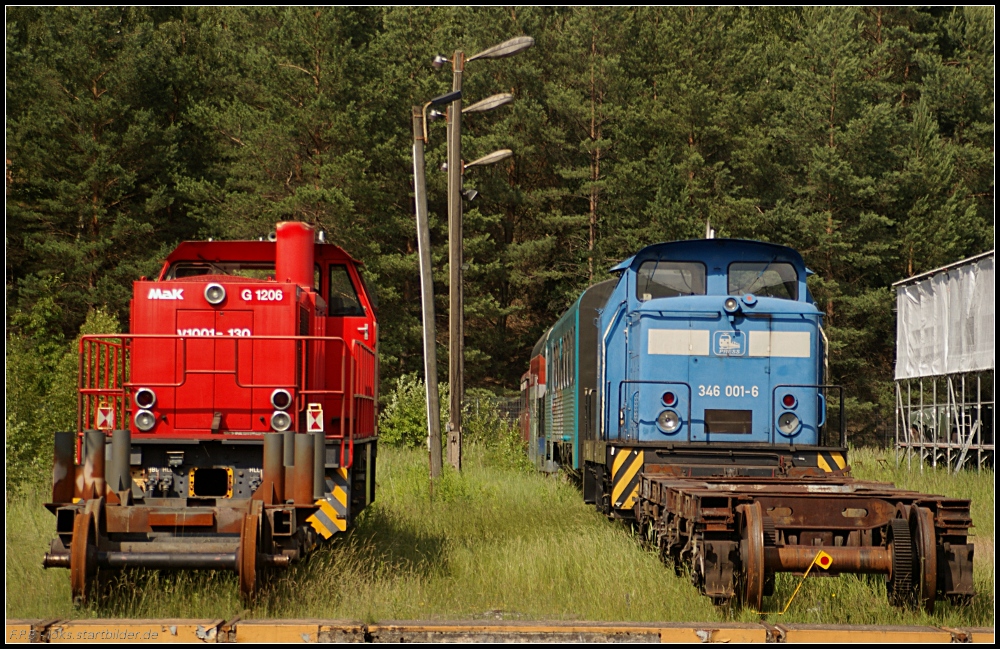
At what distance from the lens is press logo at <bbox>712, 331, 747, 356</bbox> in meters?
11.0

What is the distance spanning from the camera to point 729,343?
11.0 meters

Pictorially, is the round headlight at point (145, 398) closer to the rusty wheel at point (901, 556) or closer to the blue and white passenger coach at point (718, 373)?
the blue and white passenger coach at point (718, 373)

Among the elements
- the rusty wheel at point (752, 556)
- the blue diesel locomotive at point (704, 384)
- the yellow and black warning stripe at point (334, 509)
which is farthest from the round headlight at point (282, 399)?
the rusty wheel at point (752, 556)

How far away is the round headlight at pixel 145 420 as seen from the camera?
855cm

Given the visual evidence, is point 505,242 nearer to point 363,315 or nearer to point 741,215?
point 741,215

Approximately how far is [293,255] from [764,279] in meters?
5.09

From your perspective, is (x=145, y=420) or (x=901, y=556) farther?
(x=145, y=420)

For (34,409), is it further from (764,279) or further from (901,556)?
(901,556)

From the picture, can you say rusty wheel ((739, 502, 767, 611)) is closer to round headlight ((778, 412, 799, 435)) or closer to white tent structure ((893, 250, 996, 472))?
round headlight ((778, 412, 799, 435))

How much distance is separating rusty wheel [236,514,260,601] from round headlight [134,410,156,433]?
1.75 metres

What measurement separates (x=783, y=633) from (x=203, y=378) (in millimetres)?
5078

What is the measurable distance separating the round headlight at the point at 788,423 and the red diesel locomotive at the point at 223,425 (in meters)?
4.23

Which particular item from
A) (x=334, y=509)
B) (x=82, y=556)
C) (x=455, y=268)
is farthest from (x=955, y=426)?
(x=82, y=556)

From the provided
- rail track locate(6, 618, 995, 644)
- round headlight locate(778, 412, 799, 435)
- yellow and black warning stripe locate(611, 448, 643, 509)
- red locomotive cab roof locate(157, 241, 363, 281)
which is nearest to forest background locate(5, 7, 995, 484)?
red locomotive cab roof locate(157, 241, 363, 281)
